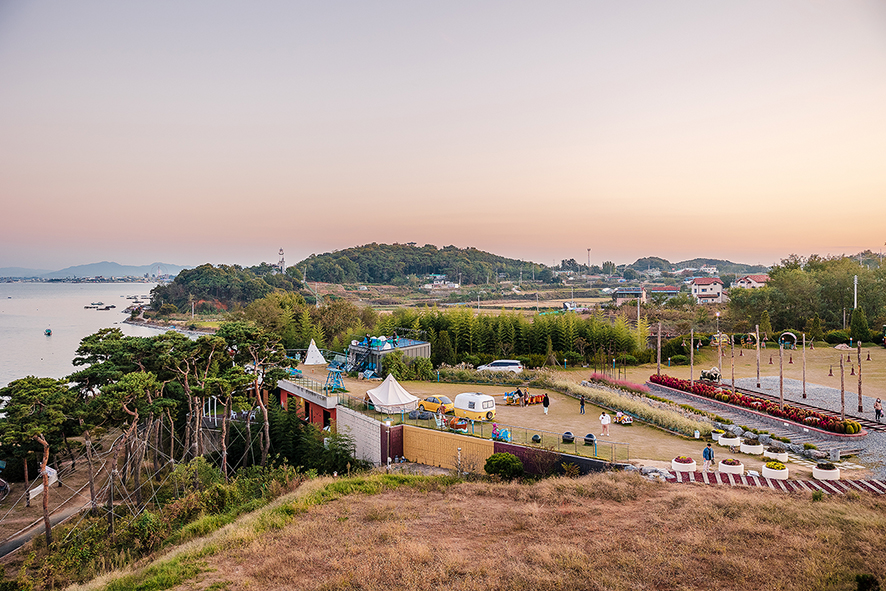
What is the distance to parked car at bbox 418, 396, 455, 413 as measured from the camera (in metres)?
21.0

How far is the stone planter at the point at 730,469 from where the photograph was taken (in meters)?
14.3

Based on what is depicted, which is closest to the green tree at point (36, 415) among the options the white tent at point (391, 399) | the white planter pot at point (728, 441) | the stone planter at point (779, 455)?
the white tent at point (391, 399)

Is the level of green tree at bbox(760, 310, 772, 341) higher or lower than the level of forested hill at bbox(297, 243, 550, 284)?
lower

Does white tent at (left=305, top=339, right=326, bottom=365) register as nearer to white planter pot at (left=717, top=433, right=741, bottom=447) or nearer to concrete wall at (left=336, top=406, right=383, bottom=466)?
concrete wall at (left=336, top=406, right=383, bottom=466)

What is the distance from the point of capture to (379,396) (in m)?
20.8

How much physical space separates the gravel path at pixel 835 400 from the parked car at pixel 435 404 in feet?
42.9

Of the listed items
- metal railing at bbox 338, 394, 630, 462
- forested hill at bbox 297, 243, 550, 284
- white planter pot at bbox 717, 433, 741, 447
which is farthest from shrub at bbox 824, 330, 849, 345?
forested hill at bbox 297, 243, 550, 284

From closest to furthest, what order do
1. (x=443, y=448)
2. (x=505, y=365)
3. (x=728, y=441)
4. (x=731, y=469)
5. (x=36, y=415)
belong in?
(x=731, y=469)
(x=728, y=441)
(x=36, y=415)
(x=443, y=448)
(x=505, y=365)

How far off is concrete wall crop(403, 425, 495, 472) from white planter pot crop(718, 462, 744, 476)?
21.7 ft

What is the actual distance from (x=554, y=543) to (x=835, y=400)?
62.1ft

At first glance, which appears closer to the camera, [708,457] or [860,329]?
[708,457]

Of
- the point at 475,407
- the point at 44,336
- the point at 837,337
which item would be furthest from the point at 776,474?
the point at 44,336

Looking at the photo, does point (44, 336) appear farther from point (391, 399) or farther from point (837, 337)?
point (837, 337)

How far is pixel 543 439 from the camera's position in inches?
661
